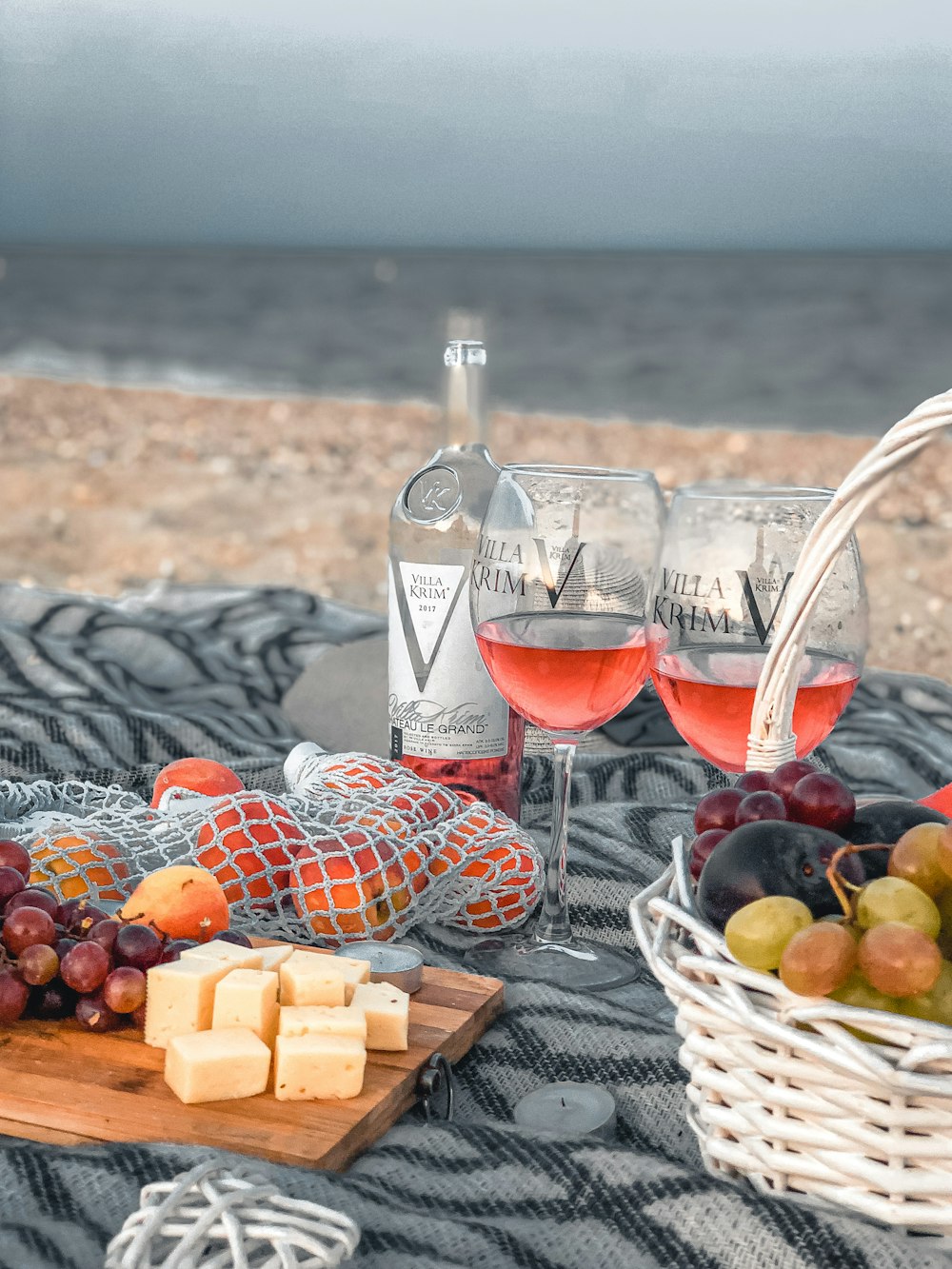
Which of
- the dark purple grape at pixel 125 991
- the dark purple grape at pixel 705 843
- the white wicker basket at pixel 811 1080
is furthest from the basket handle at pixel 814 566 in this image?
the dark purple grape at pixel 125 991

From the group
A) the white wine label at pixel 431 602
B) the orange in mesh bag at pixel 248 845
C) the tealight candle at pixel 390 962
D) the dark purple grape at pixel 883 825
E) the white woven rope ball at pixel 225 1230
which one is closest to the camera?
the white woven rope ball at pixel 225 1230

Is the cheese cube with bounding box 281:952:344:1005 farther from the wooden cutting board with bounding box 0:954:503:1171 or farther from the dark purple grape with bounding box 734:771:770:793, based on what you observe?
the dark purple grape with bounding box 734:771:770:793

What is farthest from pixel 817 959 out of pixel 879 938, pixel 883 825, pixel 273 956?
pixel 273 956

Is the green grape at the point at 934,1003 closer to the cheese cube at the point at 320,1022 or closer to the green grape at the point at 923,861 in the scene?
the green grape at the point at 923,861

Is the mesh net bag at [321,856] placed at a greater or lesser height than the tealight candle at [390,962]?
greater

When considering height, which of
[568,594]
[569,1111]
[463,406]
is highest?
[463,406]

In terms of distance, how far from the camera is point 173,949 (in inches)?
35.6

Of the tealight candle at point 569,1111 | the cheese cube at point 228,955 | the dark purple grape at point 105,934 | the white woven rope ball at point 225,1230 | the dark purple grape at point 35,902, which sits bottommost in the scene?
the tealight candle at point 569,1111

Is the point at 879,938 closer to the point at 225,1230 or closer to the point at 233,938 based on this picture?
the point at 225,1230

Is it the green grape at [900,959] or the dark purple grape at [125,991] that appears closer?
the green grape at [900,959]

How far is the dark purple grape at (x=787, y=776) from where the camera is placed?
78 cm

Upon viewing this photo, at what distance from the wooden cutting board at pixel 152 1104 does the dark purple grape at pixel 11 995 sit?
0.04 ft

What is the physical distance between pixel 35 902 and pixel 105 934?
6 centimetres

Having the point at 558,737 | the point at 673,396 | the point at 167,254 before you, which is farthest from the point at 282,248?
the point at 558,737
